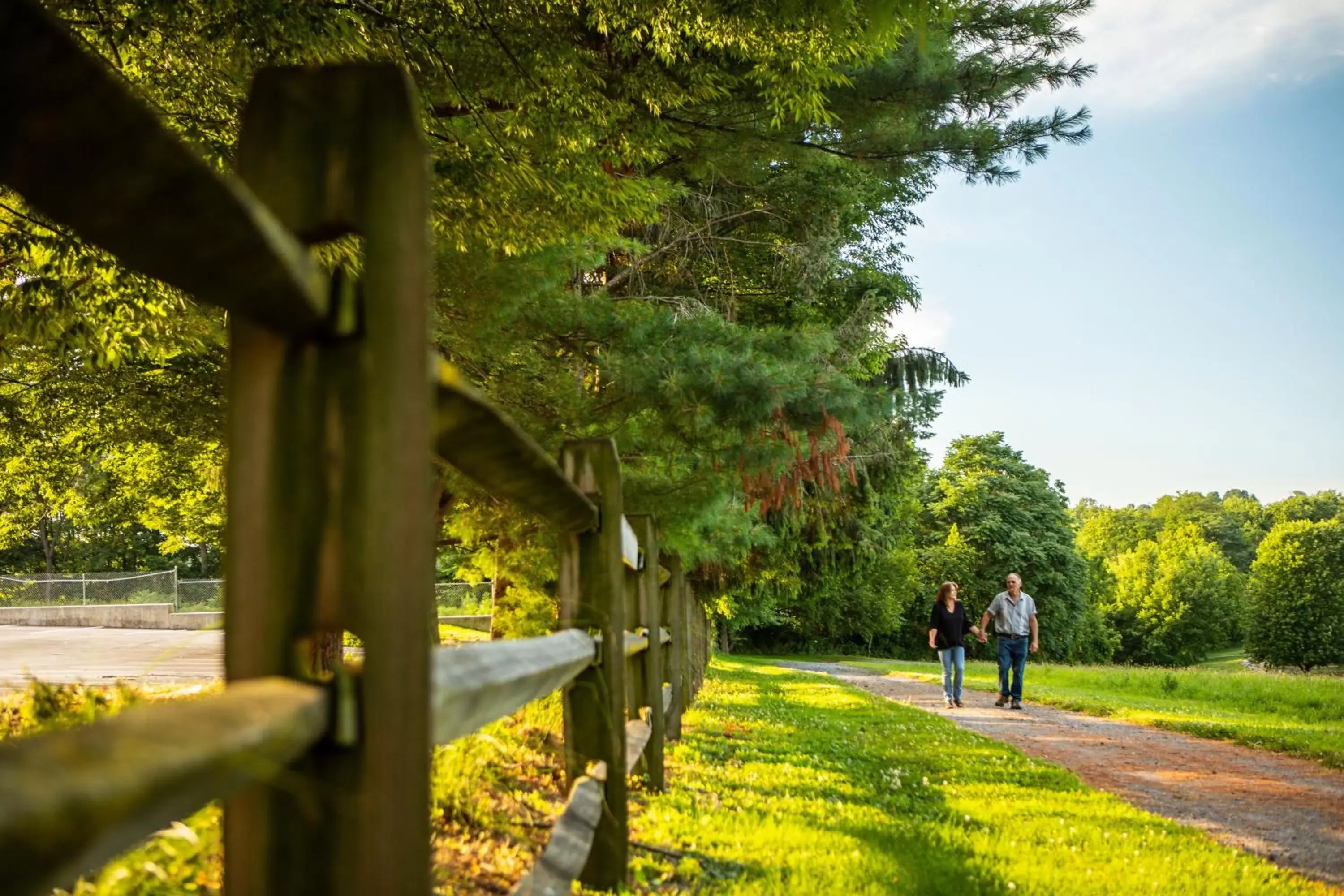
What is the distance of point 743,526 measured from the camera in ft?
35.1

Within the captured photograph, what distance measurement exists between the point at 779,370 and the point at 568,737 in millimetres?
4334

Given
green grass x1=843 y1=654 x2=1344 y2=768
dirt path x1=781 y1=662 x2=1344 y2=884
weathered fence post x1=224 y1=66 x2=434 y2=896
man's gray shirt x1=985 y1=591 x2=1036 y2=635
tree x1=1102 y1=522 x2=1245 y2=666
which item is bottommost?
tree x1=1102 y1=522 x2=1245 y2=666

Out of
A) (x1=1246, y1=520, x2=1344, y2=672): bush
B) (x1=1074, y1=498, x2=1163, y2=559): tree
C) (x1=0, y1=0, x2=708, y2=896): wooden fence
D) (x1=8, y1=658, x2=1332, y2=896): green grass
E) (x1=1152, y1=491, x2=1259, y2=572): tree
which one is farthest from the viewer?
(x1=1152, y1=491, x2=1259, y2=572): tree

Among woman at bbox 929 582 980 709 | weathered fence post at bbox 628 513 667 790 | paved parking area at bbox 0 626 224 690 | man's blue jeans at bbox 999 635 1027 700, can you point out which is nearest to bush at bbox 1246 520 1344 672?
man's blue jeans at bbox 999 635 1027 700

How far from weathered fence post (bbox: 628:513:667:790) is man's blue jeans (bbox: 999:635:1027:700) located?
9933mm

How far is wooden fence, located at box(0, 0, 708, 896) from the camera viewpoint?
2.93 feet

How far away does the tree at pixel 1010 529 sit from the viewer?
187ft

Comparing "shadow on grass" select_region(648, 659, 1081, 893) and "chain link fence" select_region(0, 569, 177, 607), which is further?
"chain link fence" select_region(0, 569, 177, 607)

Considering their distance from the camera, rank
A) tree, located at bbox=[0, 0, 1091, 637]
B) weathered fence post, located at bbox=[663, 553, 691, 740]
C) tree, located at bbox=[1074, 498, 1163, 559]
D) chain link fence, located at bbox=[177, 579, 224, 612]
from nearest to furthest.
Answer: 1. tree, located at bbox=[0, 0, 1091, 637]
2. weathered fence post, located at bbox=[663, 553, 691, 740]
3. chain link fence, located at bbox=[177, 579, 224, 612]
4. tree, located at bbox=[1074, 498, 1163, 559]

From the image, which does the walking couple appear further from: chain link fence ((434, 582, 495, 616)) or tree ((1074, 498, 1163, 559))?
tree ((1074, 498, 1163, 559))

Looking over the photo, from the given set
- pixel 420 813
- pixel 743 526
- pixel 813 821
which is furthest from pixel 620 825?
pixel 743 526

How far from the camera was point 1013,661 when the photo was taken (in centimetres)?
1512

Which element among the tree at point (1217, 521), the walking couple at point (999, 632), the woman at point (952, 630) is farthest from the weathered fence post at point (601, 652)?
the tree at point (1217, 521)

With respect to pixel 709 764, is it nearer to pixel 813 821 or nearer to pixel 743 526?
pixel 813 821
